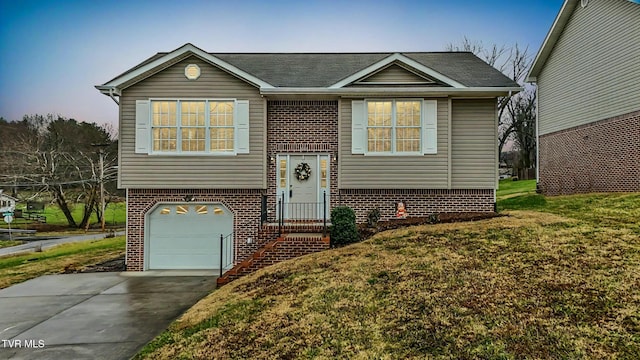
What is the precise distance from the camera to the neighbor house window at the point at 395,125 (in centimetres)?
1259

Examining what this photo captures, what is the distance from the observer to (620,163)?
47.7 feet

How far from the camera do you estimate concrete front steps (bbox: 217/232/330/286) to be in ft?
35.1

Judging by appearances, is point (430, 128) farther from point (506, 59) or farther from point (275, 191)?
point (506, 59)

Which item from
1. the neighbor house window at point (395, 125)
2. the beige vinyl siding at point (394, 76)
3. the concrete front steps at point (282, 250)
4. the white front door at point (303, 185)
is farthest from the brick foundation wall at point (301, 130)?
the concrete front steps at point (282, 250)

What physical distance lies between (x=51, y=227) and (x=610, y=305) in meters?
44.6

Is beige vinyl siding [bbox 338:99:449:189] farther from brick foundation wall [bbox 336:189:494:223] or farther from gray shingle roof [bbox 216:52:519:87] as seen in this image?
gray shingle roof [bbox 216:52:519:87]

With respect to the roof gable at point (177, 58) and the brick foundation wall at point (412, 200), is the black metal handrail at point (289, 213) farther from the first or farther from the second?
the roof gable at point (177, 58)

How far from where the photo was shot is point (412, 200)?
12.9 metres

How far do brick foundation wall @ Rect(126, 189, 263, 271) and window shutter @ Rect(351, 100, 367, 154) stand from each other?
3.25 m

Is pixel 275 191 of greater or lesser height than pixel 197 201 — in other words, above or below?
above

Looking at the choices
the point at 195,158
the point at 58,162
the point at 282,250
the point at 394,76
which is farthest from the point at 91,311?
the point at 58,162

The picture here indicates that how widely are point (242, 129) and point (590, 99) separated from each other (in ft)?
44.5

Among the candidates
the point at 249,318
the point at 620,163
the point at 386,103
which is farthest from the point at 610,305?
the point at 620,163

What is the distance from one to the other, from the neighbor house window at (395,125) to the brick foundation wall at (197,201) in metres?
4.05
